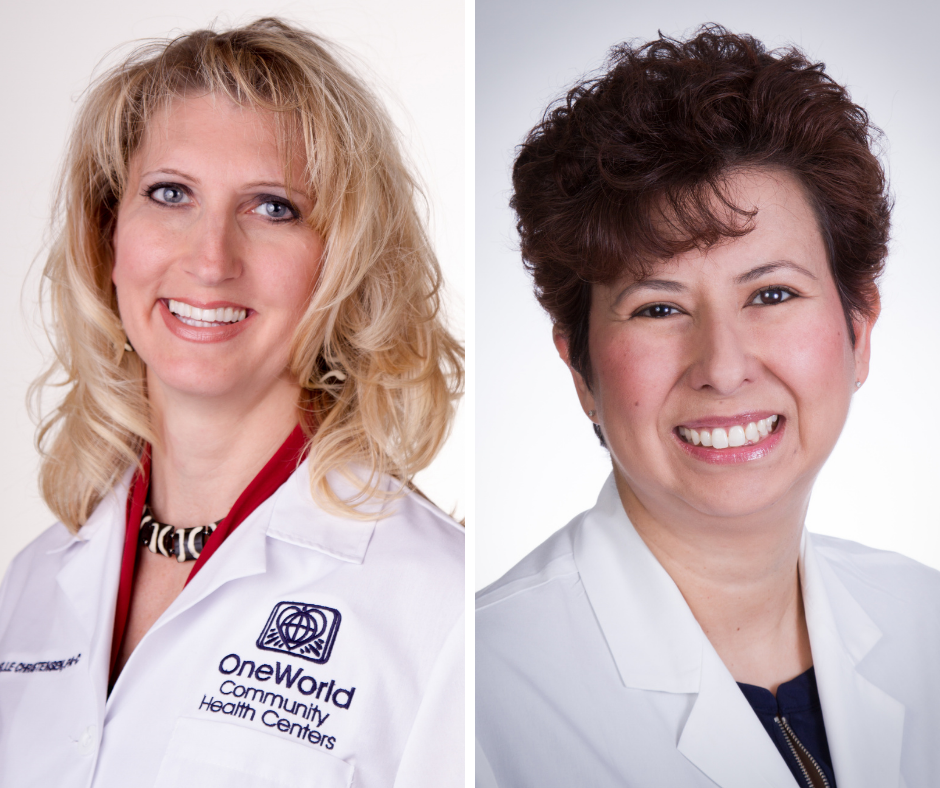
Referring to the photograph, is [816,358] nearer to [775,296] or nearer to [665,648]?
[775,296]

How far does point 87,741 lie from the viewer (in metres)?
1.65

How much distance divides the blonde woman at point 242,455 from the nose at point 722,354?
1.98 ft

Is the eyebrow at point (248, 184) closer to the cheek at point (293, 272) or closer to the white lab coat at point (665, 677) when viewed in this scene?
the cheek at point (293, 272)

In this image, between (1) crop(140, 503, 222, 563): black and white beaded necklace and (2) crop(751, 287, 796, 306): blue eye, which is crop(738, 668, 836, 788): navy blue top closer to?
(2) crop(751, 287, 796, 306): blue eye

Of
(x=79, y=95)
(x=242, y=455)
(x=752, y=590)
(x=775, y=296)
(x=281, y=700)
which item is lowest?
(x=281, y=700)

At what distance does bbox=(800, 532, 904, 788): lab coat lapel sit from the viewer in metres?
1.81

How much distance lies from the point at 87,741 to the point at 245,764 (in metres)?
0.32

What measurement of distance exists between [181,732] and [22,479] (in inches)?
49.9

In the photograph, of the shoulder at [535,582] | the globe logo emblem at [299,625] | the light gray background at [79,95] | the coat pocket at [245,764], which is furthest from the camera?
the light gray background at [79,95]

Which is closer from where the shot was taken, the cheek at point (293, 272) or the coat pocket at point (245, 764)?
the coat pocket at point (245, 764)

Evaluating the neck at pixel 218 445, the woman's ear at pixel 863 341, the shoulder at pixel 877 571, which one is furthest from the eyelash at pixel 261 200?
the shoulder at pixel 877 571

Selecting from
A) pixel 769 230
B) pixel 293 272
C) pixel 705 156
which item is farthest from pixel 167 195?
pixel 769 230

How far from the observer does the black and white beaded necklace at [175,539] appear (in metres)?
1.90

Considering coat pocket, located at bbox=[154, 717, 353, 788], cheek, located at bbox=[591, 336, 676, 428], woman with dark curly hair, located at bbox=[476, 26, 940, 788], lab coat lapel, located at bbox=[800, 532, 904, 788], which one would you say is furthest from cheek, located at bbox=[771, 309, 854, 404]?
coat pocket, located at bbox=[154, 717, 353, 788]
